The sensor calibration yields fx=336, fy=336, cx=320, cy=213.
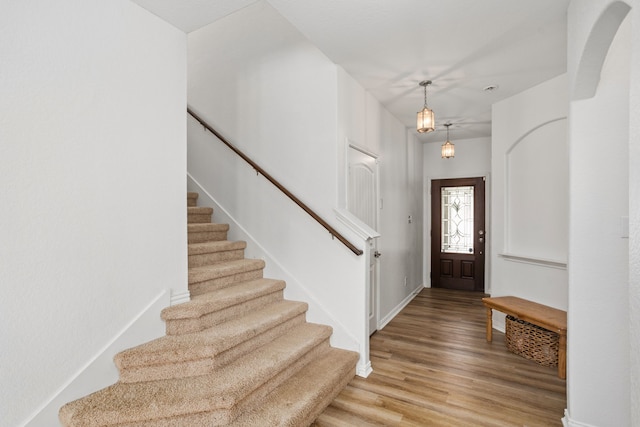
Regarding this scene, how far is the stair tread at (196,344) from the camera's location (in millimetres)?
2039

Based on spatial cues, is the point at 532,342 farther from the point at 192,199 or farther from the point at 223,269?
the point at 192,199

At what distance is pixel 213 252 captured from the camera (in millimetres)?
3205

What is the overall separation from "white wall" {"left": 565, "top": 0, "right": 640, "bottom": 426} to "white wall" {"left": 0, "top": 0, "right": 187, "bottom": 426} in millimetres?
2638

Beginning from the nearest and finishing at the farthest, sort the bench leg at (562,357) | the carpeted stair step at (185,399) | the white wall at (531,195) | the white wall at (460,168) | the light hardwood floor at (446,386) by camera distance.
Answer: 1. the carpeted stair step at (185,399)
2. the light hardwood floor at (446,386)
3. the bench leg at (562,357)
4. the white wall at (531,195)
5. the white wall at (460,168)

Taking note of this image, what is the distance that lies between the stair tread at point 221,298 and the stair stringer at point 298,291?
0.38 feet

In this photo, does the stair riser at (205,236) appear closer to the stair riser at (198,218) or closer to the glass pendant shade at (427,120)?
the stair riser at (198,218)

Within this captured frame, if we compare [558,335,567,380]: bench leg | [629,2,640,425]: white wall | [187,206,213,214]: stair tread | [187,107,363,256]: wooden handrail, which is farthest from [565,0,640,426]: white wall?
[187,206,213,214]: stair tread

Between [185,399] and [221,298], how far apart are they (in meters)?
0.83

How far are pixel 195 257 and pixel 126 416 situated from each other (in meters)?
1.47

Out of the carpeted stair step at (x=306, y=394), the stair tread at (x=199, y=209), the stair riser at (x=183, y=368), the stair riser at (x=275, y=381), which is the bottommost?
the carpeted stair step at (x=306, y=394)

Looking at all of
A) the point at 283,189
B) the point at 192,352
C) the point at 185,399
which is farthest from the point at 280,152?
Result: the point at 185,399

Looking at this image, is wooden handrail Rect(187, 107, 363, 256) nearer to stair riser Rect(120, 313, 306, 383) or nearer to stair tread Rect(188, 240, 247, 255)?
stair tread Rect(188, 240, 247, 255)

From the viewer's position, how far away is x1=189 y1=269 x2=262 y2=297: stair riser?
2.72 meters

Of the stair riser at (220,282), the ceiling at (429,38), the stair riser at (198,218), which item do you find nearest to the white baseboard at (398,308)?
the stair riser at (220,282)
